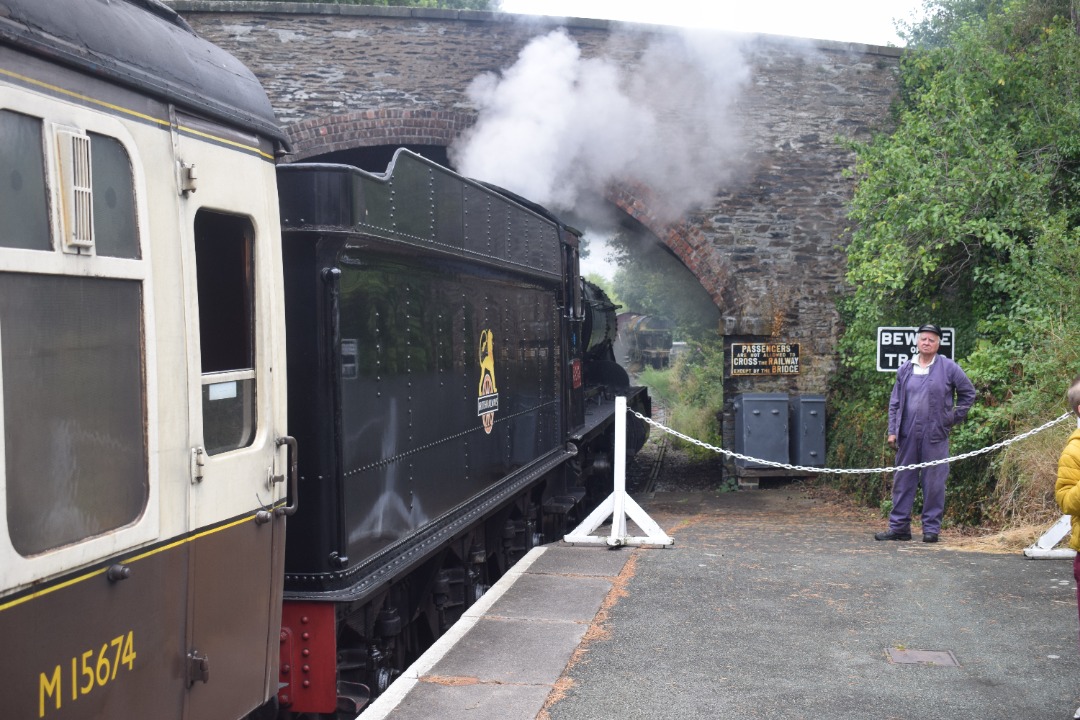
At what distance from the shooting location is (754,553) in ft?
24.7

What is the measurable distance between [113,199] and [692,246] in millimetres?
12460

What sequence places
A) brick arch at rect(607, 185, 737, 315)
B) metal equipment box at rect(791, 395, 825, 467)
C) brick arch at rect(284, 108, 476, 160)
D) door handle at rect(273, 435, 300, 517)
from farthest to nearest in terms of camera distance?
brick arch at rect(284, 108, 476, 160), brick arch at rect(607, 185, 737, 315), metal equipment box at rect(791, 395, 825, 467), door handle at rect(273, 435, 300, 517)

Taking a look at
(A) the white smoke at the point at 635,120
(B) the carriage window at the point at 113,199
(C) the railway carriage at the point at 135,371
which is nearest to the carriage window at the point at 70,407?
(C) the railway carriage at the point at 135,371

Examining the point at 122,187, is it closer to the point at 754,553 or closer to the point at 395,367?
the point at 395,367

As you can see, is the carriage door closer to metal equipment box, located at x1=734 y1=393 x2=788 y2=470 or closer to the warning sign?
metal equipment box, located at x1=734 y1=393 x2=788 y2=470

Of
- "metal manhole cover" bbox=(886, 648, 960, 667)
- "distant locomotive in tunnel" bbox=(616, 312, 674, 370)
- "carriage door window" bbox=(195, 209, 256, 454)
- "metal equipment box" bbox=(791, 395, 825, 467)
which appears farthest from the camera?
"distant locomotive in tunnel" bbox=(616, 312, 674, 370)

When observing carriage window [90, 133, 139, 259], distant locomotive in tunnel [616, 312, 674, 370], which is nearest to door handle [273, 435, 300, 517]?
carriage window [90, 133, 139, 259]

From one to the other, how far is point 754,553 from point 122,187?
5707mm

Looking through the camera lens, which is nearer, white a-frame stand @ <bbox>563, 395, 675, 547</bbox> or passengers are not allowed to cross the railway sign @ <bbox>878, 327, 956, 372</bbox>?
white a-frame stand @ <bbox>563, 395, 675, 547</bbox>

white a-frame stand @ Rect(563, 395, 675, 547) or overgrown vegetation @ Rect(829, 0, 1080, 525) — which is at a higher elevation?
overgrown vegetation @ Rect(829, 0, 1080, 525)

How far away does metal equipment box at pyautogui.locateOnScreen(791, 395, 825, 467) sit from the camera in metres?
13.9

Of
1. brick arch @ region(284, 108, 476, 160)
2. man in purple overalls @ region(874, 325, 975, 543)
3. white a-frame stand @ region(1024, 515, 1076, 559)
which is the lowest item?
white a-frame stand @ region(1024, 515, 1076, 559)

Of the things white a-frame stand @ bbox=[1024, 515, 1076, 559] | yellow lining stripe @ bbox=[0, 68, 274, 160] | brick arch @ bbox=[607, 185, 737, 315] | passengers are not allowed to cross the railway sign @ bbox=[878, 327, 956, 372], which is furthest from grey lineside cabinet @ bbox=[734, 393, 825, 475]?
yellow lining stripe @ bbox=[0, 68, 274, 160]

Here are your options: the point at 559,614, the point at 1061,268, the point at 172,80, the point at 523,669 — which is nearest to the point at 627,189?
the point at 1061,268
